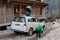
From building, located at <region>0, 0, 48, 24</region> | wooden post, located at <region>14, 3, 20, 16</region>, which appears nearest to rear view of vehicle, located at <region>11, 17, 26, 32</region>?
building, located at <region>0, 0, 48, 24</region>

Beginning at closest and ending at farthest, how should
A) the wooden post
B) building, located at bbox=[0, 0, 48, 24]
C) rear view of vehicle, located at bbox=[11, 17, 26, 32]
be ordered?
rear view of vehicle, located at bbox=[11, 17, 26, 32] → building, located at bbox=[0, 0, 48, 24] → the wooden post

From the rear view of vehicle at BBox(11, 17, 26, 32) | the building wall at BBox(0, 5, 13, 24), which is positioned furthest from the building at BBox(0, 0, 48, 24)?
the rear view of vehicle at BBox(11, 17, 26, 32)

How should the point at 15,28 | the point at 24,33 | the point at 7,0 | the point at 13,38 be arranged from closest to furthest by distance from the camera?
1. the point at 13,38
2. the point at 15,28
3. the point at 24,33
4. the point at 7,0

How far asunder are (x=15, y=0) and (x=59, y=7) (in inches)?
808

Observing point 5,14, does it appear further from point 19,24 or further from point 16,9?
point 19,24

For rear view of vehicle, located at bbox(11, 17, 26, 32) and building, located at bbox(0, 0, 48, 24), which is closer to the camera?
rear view of vehicle, located at bbox(11, 17, 26, 32)

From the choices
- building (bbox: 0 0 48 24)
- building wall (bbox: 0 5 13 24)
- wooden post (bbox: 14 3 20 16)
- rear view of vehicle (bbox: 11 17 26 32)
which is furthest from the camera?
wooden post (bbox: 14 3 20 16)

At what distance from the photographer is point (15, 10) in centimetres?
3052

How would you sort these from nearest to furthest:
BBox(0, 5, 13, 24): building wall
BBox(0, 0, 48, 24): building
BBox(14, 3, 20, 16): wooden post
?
BBox(0, 5, 13, 24): building wall, BBox(0, 0, 48, 24): building, BBox(14, 3, 20, 16): wooden post

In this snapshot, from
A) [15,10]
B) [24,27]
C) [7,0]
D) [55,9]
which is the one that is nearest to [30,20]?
[24,27]

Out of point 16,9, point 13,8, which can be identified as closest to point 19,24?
point 13,8

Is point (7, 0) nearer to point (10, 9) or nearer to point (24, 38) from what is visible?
point (10, 9)

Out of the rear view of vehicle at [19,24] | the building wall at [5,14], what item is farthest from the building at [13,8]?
the rear view of vehicle at [19,24]

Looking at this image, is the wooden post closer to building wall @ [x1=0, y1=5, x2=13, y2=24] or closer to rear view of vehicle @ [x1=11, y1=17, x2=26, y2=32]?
building wall @ [x1=0, y1=5, x2=13, y2=24]
